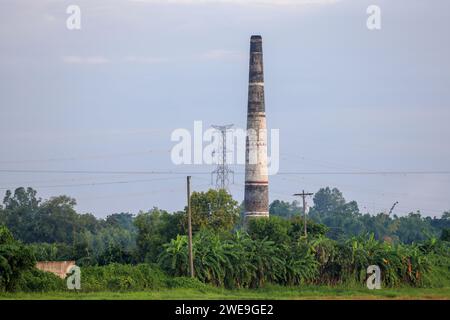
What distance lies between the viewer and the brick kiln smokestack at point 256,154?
78375 millimetres

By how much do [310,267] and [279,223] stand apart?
8.35 m

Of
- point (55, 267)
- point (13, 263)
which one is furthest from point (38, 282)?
point (55, 267)

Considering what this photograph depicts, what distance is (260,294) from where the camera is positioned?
56031 mm

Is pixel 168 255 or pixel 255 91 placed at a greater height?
pixel 255 91

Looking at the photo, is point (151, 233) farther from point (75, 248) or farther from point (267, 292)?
point (267, 292)

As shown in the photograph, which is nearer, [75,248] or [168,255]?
[168,255]

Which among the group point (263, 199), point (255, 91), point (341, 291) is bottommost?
point (341, 291)

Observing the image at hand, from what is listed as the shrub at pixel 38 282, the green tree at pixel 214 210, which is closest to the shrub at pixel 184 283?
the shrub at pixel 38 282

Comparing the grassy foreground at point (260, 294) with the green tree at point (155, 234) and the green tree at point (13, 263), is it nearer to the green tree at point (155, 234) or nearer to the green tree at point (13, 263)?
the green tree at point (13, 263)

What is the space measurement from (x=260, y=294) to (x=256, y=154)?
78.0 ft

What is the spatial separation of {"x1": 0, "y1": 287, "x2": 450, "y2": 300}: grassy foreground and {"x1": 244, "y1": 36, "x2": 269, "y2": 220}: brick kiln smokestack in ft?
60.2

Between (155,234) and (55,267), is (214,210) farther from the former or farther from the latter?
(55,267)
